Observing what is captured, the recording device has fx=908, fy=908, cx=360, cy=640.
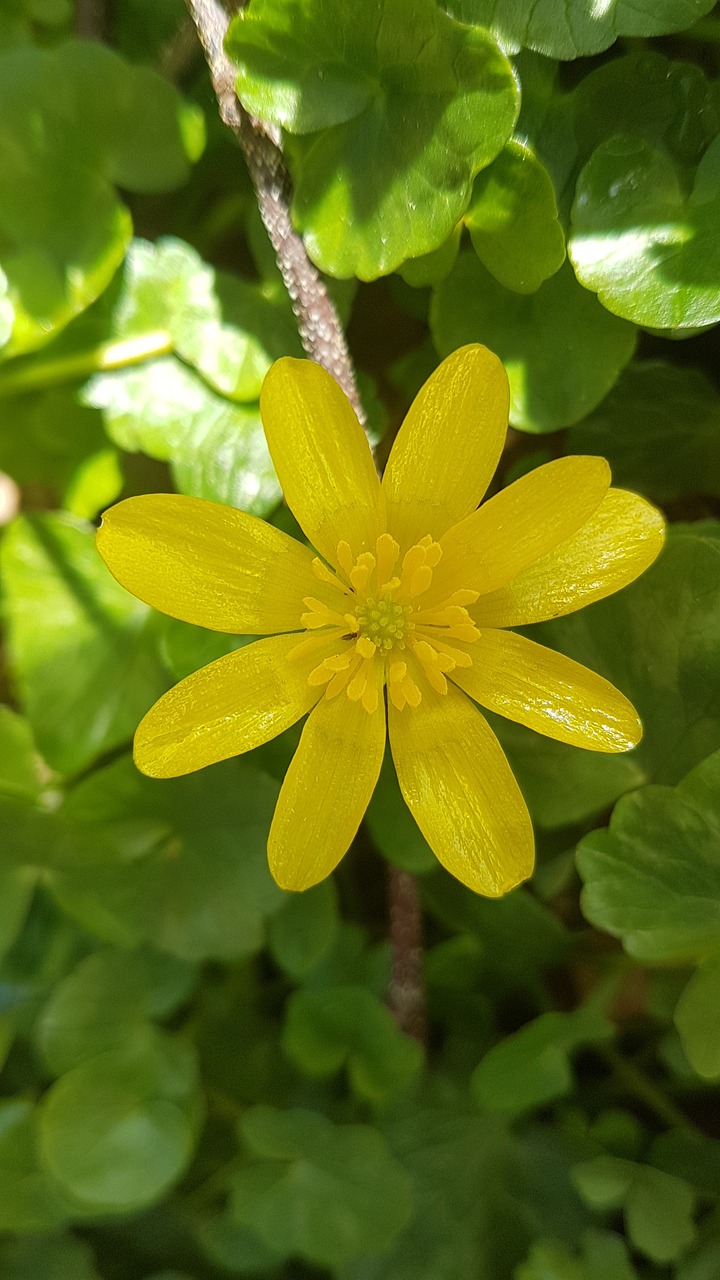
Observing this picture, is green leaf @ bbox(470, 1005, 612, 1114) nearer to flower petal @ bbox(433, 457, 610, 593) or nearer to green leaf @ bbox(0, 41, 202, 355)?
flower petal @ bbox(433, 457, 610, 593)

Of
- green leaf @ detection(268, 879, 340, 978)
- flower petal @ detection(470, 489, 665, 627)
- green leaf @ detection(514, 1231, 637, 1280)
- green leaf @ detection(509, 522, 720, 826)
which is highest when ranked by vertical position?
flower petal @ detection(470, 489, 665, 627)

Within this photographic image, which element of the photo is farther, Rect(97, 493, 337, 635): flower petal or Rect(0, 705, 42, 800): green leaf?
Rect(0, 705, 42, 800): green leaf

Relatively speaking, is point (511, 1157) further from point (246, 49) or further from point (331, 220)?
point (246, 49)

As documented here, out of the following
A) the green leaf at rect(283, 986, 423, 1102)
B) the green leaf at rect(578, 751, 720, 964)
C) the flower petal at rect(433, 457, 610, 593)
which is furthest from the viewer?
the green leaf at rect(283, 986, 423, 1102)

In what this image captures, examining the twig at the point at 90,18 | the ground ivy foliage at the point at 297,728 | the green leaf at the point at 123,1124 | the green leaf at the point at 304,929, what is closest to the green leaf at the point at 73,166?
the ground ivy foliage at the point at 297,728

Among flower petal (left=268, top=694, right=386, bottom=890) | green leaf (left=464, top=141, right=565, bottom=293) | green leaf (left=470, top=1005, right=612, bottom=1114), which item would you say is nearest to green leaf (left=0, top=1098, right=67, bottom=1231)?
green leaf (left=470, top=1005, right=612, bottom=1114)

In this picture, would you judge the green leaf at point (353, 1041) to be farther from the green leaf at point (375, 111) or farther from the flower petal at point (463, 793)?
the green leaf at point (375, 111)
